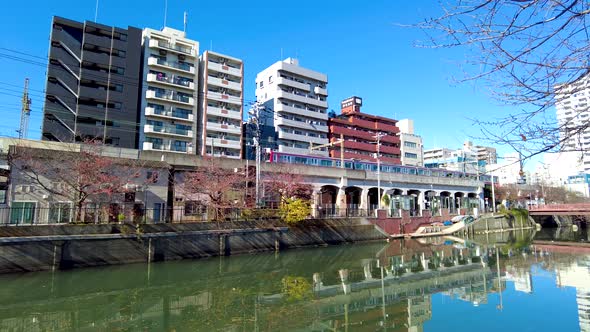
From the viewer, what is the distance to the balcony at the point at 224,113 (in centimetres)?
5309

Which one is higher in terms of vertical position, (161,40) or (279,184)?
(161,40)

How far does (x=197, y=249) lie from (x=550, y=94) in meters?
23.3

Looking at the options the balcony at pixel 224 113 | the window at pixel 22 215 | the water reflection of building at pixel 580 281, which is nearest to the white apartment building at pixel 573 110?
the water reflection of building at pixel 580 281

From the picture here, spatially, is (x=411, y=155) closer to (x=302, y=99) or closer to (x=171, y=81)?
(x=302, y=99)

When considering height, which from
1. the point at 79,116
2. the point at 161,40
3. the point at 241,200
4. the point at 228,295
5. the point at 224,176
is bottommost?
the point at 228,295

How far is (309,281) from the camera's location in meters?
17.3

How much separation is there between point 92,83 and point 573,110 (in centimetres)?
5076

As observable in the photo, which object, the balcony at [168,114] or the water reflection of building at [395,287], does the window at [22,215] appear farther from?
the balcony at [168,114]

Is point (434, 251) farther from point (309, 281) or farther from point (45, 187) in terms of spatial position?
point (45, 187)

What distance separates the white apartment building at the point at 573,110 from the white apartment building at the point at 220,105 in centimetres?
4983

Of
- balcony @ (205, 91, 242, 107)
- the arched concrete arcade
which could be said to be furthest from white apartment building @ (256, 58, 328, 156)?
the arched concrete arcade

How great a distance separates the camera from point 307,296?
46.9 feet

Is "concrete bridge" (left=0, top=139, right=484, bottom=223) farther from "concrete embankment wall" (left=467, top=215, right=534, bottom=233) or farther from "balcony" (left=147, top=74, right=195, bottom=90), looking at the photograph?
"balcony" (left=147, top=74, right=195, bottom=90)

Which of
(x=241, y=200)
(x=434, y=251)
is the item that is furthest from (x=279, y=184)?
(x=434, y=251)
